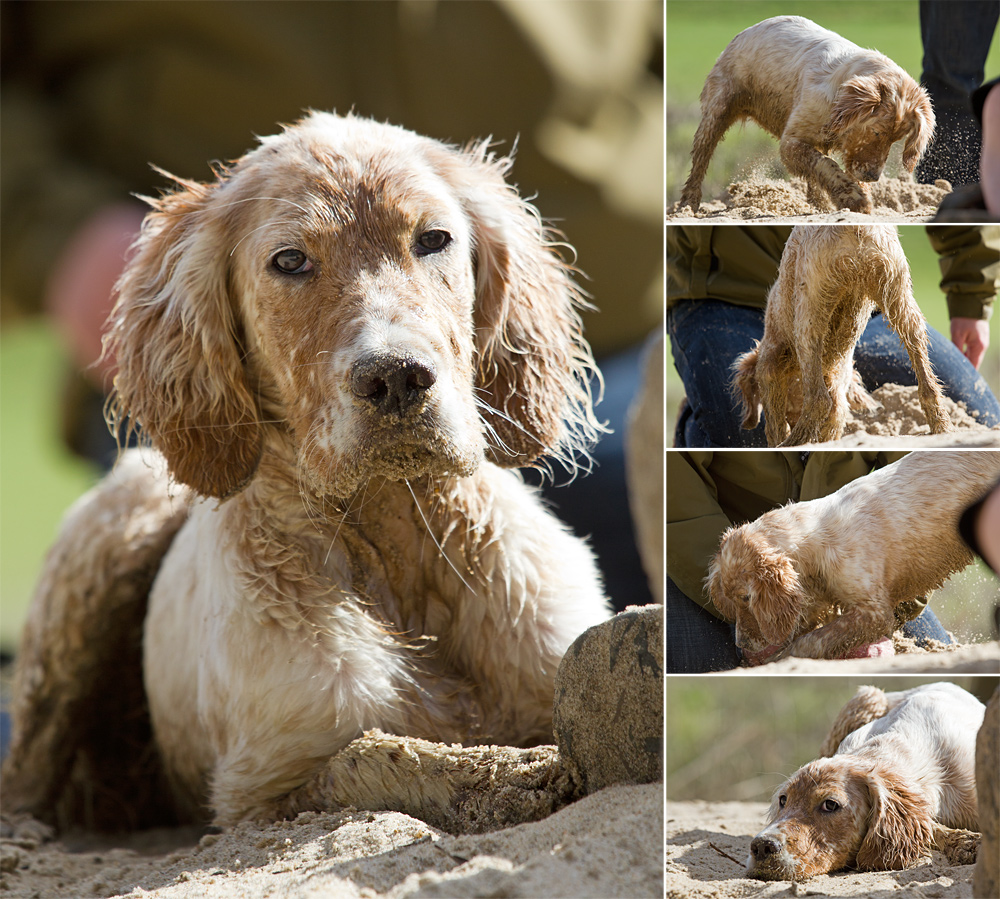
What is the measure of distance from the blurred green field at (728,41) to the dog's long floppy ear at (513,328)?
716 millimetres

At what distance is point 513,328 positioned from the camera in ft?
9.32

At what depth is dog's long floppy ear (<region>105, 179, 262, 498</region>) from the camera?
106 inches

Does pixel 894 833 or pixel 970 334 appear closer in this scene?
pixel 970 334

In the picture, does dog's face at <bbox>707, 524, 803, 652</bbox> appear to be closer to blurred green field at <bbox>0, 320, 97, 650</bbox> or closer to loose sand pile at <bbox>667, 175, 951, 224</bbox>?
loose sand pile at <bbox>667, 175, 951, 224</bbox>

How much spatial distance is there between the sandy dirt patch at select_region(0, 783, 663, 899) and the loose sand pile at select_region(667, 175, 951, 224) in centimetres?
121

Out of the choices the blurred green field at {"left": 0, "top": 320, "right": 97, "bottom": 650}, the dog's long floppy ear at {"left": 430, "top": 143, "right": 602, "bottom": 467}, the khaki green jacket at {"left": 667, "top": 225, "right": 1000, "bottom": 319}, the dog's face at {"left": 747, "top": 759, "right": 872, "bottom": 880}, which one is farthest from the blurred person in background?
the blurred green field at {"left": 0, "top": 320, "right": 97, "bottom": 650}

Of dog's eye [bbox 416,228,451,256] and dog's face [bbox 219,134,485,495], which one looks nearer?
dog's face [bbox 219,134,485,495]

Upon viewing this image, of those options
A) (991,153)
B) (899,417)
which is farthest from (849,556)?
(991,153)

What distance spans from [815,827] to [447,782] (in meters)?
0.83

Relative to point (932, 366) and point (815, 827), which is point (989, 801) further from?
point (932, 366)

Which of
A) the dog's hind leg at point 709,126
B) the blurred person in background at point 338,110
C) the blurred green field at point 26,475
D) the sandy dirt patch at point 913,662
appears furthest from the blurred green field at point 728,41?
the blurred green field at point 26,475

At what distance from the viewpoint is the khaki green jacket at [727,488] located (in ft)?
6.85

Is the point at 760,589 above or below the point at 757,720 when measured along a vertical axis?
above

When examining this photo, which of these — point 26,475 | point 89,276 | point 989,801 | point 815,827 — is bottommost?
point 815,827
